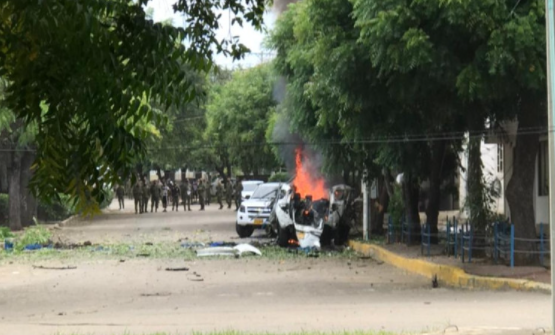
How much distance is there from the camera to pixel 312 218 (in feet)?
84.7

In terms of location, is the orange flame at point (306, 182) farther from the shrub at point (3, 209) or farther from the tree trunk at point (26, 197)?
the shrub at point (3, 209)

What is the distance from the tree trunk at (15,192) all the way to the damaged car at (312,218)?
39.3 ft

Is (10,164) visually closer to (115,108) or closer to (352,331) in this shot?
(352,331)

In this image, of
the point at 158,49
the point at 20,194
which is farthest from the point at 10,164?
the point at 158,49

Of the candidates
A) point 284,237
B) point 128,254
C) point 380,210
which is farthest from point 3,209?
point 380,210

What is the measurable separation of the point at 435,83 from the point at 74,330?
321 inches

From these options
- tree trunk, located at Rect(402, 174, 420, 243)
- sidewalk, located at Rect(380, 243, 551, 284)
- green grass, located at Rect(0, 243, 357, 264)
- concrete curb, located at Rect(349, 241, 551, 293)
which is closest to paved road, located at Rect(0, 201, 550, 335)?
concrete curb, located at Rect(349, 241, 551, 293)

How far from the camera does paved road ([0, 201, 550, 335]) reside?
474 inches

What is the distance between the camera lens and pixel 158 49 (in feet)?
18.8

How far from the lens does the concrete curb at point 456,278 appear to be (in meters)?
15.4

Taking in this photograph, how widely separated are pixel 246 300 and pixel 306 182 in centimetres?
1665

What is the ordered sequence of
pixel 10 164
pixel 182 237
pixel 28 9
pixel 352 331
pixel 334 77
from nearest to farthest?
pixel 28 9 < pixel 352 331 < pixel 334 77 < pixel 182 237 < pixel 10 164

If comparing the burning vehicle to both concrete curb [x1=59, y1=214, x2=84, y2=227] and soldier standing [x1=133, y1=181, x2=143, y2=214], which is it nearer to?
concrete curb [x1=59, y1=214, x2=84, y2=227]

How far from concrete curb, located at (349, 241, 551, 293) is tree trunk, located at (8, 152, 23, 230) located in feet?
59.3
